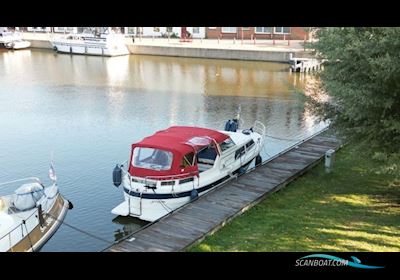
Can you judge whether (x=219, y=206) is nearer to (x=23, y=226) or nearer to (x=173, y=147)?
(x=173, y=147)

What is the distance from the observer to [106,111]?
98.9 ft

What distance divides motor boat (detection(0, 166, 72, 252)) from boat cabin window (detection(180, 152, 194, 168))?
14.9 feet

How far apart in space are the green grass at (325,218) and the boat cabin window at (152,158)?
3.42 meters

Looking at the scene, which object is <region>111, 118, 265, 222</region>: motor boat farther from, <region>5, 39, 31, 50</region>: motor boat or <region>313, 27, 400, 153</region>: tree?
<region>5, 39, 31, 50</region>: motor boat

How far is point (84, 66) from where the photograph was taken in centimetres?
5084

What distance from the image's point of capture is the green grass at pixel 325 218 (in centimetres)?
1088

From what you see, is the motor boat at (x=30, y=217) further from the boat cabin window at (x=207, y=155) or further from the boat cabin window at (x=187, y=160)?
the boat cabin window at (x=207, y=155)

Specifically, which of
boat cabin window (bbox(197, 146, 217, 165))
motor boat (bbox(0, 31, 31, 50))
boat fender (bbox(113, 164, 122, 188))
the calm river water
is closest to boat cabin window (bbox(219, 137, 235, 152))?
boat cabin window (bbox(197, 146, 217, 165))

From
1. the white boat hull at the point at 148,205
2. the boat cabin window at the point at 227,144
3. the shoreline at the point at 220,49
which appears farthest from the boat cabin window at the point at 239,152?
the shoreline at the point at 220,49

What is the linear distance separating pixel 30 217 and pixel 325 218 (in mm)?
8974

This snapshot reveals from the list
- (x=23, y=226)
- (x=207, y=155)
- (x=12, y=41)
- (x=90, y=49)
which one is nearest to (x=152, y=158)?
(x=207, y=155)

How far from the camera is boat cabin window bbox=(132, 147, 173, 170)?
15.4 m
